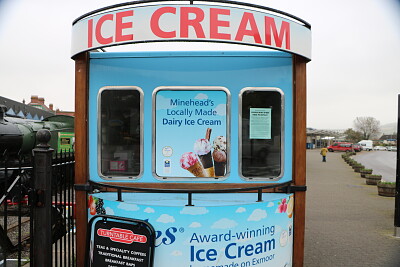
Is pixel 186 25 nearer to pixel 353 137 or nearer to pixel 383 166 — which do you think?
pixel 383 166

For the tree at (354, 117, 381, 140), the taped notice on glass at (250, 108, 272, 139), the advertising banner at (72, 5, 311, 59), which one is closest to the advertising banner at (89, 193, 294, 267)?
the taped notice on glass at (250, 108, 272, 139)

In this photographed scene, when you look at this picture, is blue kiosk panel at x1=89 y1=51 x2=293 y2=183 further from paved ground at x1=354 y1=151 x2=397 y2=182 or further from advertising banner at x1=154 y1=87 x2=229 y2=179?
paved ground at x1=354 y1=151 x2=397 y2=182

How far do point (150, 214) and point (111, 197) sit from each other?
0.64 metres

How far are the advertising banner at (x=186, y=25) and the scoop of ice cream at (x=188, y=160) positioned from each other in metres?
1.29

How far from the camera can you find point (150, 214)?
10.0 ft

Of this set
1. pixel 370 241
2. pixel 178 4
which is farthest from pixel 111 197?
pixel 370 241

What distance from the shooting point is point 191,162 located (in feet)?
11.6

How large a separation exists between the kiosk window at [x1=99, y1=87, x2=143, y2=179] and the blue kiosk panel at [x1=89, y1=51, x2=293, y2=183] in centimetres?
1

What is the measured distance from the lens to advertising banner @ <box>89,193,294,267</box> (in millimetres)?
3039

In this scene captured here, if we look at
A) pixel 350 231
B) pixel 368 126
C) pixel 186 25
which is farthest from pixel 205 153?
pixel 368 126

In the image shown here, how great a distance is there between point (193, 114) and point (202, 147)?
0.38m

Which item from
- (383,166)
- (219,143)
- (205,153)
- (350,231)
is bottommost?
(383,166)

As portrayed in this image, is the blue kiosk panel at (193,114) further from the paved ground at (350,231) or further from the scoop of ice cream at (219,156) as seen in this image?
the paved ground at (350,231)

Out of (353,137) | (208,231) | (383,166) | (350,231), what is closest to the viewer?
(208,231)
